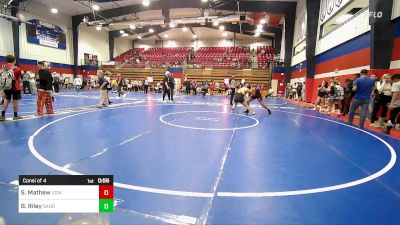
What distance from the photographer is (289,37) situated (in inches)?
1008

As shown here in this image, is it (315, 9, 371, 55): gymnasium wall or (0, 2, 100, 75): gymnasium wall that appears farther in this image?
(0, 2, 100, 75): gymnasium wall

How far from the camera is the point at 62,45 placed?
3145 centimetres

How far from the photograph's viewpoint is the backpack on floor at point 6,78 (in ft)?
23.8

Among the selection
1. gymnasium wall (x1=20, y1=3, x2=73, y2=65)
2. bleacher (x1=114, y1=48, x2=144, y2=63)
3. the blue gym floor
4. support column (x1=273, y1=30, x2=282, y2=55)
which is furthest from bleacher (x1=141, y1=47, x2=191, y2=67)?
the blue gym floor

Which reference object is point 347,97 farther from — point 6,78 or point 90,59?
point 90,59

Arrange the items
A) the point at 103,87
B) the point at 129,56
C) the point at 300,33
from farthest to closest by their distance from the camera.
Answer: the point at 129,56 → the point at 300,33 → the point at 103,87

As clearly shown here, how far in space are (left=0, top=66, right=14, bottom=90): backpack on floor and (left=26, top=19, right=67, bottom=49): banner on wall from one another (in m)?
23.5

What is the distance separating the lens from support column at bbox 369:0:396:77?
31.3 feet

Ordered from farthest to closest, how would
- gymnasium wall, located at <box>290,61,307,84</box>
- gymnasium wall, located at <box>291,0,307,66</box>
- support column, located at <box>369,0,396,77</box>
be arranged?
gymnasium wall, located at <box>291,0,307,66</box>, gymnasium wall, located at <box>290,61,307,84</box>, support column, located at <box>369,0,396,77</box>

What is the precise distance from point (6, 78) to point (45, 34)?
25747 mm

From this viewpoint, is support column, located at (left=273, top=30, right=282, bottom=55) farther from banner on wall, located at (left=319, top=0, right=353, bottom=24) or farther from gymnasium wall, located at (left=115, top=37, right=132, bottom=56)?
gymnasium wall, located at (left=115, top=37, right=132, bottom=56)

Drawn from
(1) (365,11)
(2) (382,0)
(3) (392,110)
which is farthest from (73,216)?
(1) (365,11)
